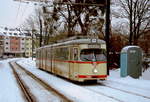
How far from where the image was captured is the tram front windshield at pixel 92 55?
17516mm

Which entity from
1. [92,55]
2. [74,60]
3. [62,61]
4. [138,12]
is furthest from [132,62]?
[138,12]

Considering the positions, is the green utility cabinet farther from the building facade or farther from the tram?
the building facade

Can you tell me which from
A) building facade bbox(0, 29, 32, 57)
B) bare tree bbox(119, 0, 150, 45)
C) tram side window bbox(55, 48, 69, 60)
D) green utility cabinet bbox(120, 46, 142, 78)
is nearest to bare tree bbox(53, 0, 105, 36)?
bare tree bbox(119, 0, 150, 45)

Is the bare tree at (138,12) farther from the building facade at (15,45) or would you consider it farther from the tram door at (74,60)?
the building facade at (15,45)

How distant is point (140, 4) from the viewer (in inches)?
1224

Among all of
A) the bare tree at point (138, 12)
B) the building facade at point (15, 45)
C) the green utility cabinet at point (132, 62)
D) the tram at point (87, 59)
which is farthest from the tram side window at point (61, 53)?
the building facade at point (15, 45)

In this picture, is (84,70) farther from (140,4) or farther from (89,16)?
(140,4)

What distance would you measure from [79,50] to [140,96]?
6160 mm

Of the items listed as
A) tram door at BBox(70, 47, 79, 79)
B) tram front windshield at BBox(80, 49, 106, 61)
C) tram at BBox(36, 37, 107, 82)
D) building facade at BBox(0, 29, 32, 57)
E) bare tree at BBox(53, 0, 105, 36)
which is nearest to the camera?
tram at BBox(36, 37, 107, 82)

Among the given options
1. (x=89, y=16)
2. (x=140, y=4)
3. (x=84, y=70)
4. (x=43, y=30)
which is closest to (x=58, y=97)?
(x=84, y=70)

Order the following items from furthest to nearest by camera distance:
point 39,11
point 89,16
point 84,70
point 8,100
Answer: point 39,11 < point 89,16 < point 84,70 < point 8,100

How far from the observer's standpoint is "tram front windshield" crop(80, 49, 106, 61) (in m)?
17.5

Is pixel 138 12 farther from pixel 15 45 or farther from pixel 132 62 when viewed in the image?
pixel 15 45

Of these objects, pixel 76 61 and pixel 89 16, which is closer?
pixel 76 61
